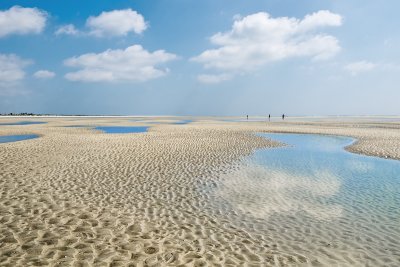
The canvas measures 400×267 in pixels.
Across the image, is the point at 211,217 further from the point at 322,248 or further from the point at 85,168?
the point at 85,168

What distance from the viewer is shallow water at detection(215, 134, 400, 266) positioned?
324 inches

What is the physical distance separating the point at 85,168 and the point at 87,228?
32.3 feet

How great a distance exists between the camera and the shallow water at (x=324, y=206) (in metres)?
8.23

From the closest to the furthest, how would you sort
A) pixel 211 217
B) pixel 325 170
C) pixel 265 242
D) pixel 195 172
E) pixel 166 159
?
1. pixel 265 242
2. pixel 211 217
3. pixel 195 172
4. pixel 325 170
5. pixel 166 159

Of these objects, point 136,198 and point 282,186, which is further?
point 282,186

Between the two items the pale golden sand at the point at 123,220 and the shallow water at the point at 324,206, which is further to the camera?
the shallow water at the point at 324,206

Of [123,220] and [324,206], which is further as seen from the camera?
[324,206]

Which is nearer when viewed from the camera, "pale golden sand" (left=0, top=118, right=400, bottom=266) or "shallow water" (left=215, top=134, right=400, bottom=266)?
"pale golden sand" (left=0, top=118, right=400, bottom=266)

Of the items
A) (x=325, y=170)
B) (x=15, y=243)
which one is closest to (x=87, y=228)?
(x=15, y=243)

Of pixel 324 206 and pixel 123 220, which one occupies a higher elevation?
pixel 123 220

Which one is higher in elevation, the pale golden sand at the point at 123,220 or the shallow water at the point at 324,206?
the pale golden sand at the point at 123,220

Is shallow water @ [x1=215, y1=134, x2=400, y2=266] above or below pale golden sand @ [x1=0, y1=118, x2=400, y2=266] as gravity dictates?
below

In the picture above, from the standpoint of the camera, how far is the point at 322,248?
8258 millimetres

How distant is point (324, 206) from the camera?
39.4ft
